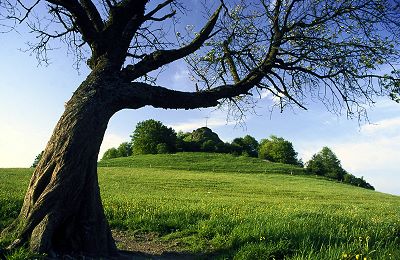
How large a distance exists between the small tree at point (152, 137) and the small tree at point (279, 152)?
30.9 metres

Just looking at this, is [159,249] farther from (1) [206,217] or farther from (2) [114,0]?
(2) [114,0]

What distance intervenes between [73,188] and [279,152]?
116 meters

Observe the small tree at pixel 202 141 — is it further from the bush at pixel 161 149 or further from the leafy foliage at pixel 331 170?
the leafy foliage at pixel 331 170

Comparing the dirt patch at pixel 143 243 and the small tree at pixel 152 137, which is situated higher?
the small tree at pixel 152 137

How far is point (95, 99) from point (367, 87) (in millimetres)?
6936

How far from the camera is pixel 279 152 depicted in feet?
396

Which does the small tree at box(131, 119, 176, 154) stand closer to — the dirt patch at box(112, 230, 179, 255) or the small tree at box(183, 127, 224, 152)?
the small tree at box(183, 127, 224, 152)

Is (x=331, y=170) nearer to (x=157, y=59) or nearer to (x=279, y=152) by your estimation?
(x=279, y=152)

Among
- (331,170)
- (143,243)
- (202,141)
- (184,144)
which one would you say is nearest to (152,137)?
(184,144)

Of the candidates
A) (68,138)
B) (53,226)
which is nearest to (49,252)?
(53,226)

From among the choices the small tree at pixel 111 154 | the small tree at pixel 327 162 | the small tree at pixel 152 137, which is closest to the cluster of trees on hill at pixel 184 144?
the small tree at pixel 152 137

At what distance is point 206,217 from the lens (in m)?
12.5

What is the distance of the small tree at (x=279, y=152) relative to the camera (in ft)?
393

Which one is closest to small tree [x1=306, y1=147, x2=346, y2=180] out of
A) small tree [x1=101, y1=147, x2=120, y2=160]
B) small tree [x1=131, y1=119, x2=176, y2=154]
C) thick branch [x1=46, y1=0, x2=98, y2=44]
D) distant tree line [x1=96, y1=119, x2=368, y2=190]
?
distant tree line [x1=96, y1=119, x2=368, y2=190]
